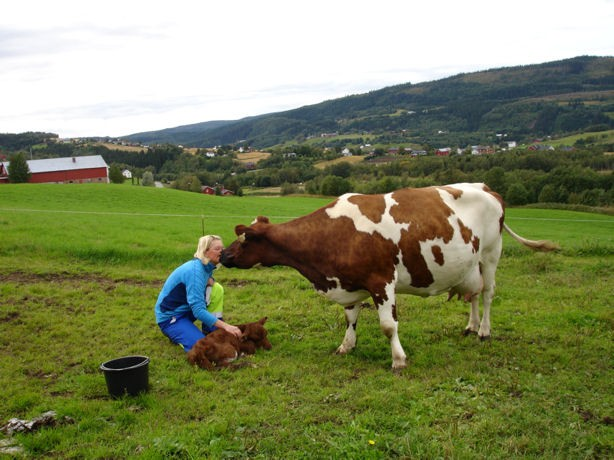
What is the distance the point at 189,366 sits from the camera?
7609 millimetres

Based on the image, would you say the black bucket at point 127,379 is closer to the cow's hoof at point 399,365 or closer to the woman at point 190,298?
the woman at point 190,298

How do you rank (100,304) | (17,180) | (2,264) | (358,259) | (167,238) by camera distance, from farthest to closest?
1. (17,180)
2. (167,238)
3. (2,264)
4. (100,304)
5. (358,259)

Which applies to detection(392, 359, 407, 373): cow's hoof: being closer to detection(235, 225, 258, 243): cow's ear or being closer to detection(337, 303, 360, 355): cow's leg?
detection(337, 303, 360, 355): cow's leg

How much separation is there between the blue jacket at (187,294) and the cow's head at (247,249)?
371 millimetres

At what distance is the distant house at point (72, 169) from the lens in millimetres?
93438

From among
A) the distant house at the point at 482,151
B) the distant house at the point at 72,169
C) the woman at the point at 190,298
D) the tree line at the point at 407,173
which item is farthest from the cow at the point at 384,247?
the distant house at the point at 482,151

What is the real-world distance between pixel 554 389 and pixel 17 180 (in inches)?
3371

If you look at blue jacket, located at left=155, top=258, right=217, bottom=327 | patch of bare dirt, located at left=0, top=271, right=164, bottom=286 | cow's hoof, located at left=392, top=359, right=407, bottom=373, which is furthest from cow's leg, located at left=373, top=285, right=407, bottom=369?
patch of bare dirt, located at left=0, top=271, right=164, bottom=286

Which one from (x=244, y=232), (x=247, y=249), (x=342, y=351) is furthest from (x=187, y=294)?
(x=342, y=351)

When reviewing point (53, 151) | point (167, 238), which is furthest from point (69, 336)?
point (53, 151)

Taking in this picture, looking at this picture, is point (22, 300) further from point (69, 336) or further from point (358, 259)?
point (358, 259)

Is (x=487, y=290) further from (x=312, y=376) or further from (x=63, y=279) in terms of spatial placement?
(x=63, y=279)

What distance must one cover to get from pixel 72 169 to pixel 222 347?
324ft

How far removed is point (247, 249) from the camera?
8281mm
